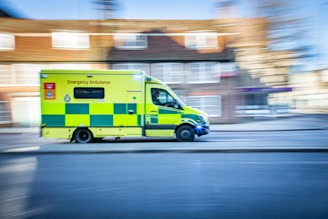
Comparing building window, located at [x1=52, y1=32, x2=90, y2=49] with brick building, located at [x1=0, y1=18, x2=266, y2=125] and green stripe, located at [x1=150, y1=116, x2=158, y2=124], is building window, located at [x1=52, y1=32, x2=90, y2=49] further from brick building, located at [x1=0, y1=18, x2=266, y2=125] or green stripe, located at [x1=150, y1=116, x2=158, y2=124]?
green stripe, located at [x1=150, y1=116, x2=158, y2=124]

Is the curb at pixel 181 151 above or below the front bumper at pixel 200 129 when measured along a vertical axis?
below

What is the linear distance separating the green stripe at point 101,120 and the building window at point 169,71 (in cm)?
1152

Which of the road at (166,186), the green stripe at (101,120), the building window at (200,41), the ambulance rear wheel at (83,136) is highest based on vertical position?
the building window at (200,41)

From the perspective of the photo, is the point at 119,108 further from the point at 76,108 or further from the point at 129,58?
the point at 129,58

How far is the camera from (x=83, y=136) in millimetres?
9586

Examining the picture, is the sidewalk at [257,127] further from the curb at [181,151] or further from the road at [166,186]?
the road at [166,186]

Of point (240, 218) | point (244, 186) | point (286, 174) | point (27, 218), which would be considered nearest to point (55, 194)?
point (27, 218)

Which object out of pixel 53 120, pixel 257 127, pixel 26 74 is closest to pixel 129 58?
pixel 26 74

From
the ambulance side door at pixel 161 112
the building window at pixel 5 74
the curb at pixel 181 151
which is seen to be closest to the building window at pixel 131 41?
the building window at pixel 5 74

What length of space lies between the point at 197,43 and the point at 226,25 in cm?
1413

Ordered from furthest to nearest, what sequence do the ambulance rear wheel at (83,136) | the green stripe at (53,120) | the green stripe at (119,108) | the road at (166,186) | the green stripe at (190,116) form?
the green stripe at (190,116) < the ambulance rear wheel at (83,136) < the green stripe at (119,108) < the green stripe at (53,120) < the road at (166,186)

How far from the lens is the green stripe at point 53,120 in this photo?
9.25 m

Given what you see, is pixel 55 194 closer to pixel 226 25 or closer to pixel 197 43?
pixel 226 25

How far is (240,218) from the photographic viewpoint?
3096 mm
